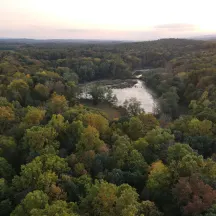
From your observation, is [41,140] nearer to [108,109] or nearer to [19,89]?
[19,89]

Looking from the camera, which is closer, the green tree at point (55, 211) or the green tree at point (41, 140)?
the green tree at point (55, 211)

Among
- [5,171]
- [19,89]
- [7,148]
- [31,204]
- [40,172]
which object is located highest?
[19,89]

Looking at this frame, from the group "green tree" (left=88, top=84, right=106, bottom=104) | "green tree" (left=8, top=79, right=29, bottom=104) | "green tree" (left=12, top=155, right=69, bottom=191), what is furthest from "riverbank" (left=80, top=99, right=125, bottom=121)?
"green tree" (left=12, top=155, right=69, bottom=191)

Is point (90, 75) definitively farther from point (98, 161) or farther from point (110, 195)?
point (110, 195)

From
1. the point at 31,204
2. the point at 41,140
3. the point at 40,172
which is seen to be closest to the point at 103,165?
the point at 40,172

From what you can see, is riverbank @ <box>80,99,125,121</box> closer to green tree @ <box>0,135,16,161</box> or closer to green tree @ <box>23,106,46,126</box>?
green tree @ <box>23,106,46,126</box>

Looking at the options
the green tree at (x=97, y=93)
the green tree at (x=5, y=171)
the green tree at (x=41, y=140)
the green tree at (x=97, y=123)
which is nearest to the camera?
the green tree at (x=5, y=171)

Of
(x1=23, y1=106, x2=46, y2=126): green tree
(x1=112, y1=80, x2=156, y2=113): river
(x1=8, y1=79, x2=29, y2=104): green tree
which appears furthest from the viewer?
(x1=112, y1=80, x2=156, y2=113): river

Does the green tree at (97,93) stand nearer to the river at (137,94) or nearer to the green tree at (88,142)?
the river at (137,94)

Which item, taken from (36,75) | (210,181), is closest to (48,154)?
(210,181)

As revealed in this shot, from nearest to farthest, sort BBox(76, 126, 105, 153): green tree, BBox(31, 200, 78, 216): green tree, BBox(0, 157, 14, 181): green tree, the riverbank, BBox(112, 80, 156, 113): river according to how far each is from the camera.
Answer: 1. BBox(31, 200, 78, 216): green tree
2. BBox(0, 157, 14, 181): green tree
3. BBox(76, 126, 105, 153): green tree
4. the riverbank
5. BBox(112, 80, 156, 113): river

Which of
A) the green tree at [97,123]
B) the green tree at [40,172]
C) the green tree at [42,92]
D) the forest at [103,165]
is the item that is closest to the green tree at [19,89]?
the green tree at [42,92]
